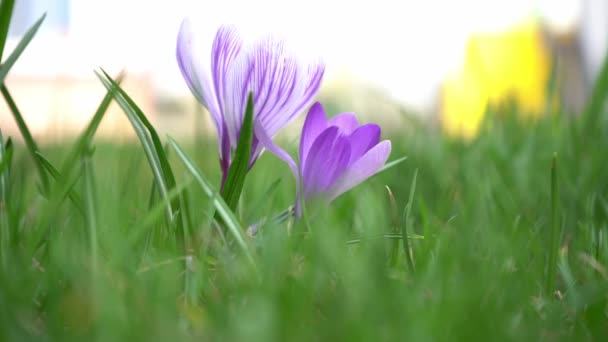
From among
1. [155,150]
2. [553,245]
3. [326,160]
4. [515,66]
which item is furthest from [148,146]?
[515,66]

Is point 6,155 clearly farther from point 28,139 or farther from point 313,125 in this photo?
point 313,125

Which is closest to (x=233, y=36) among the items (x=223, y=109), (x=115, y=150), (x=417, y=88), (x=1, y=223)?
(x=223, y=109)

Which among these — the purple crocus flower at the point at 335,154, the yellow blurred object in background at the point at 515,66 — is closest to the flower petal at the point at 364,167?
the purple crocus flower at the point at 335,154

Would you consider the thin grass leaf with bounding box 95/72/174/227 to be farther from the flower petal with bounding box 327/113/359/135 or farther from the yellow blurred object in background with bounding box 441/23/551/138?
the yellow blurred object in background with bounding box 441/23/551/138

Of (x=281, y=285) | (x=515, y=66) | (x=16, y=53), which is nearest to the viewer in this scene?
(x=281, y=285)

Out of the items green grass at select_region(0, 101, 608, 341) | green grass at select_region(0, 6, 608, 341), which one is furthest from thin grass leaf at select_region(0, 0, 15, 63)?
green grass at select_region(0, 101, 608, 341)

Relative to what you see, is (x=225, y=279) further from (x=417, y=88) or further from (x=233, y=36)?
(x=417, y=88)

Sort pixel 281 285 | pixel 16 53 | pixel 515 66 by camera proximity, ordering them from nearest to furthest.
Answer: pixel 281 285
pixel 16 53
pixel 515 66
